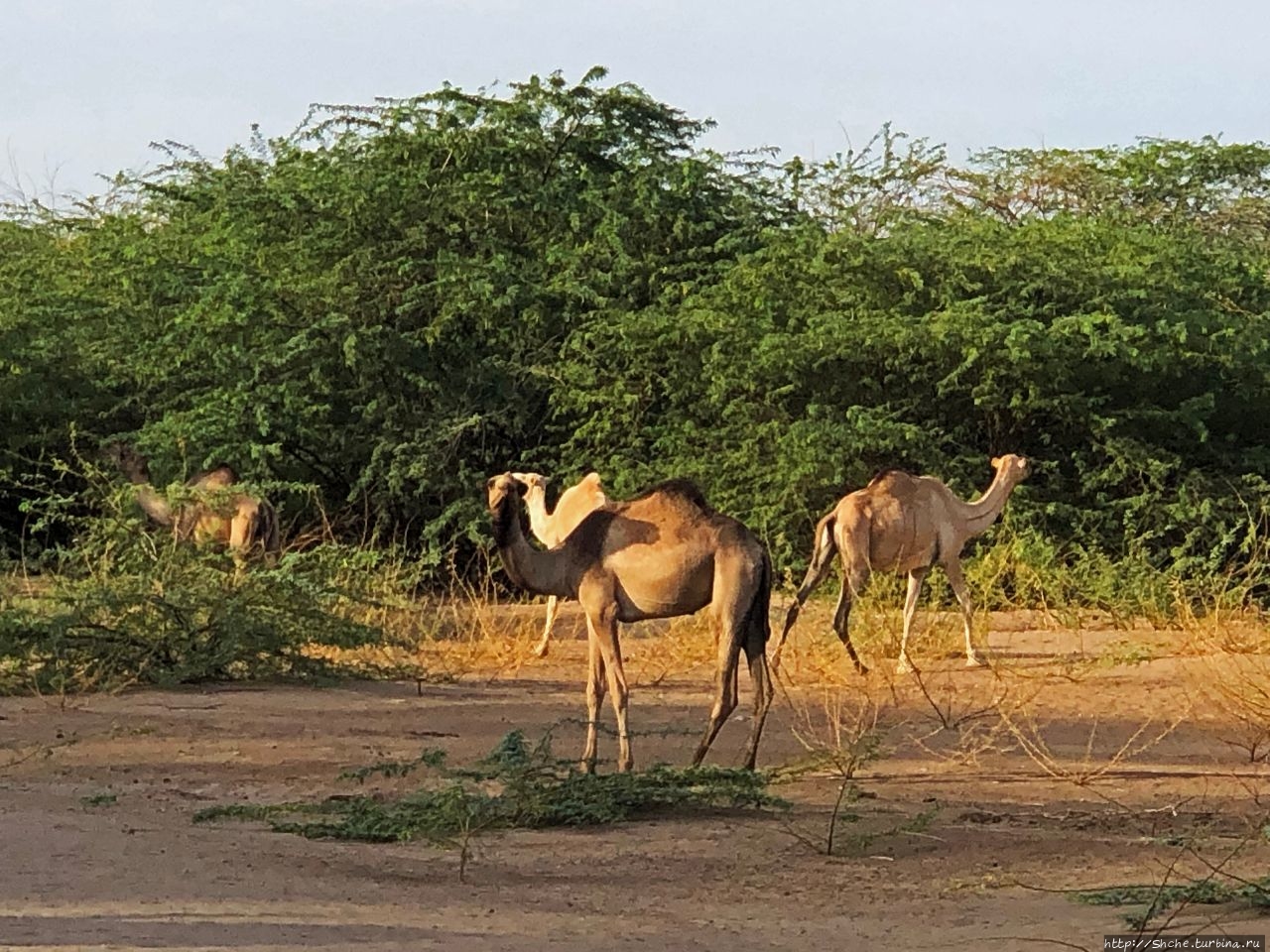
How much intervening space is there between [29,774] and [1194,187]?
68.7 ft

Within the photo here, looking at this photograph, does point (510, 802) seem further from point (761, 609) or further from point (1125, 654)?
point (1125, 654)

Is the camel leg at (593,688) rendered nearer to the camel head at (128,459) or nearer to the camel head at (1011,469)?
the camel head at (1011,469)

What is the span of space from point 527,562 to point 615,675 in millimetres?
936

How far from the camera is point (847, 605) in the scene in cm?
1396

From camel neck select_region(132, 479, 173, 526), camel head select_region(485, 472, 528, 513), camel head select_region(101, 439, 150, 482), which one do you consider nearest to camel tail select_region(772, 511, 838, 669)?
camel head select_region(485, 472, 528, 513)

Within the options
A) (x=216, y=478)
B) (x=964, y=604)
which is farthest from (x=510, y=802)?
(x=216, y=478)

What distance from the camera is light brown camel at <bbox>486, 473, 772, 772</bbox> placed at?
32.4 feet

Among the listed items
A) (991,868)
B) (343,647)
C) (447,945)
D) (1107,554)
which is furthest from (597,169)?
(447,945)

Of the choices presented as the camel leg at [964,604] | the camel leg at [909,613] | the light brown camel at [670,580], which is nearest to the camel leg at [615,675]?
the light brown camel at [670,580]

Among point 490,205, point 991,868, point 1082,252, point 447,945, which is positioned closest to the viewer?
point 447,945

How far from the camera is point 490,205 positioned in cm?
2072

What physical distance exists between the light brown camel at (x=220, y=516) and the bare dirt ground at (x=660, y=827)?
338cm

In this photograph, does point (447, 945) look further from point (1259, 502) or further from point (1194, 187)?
point (1194, 187)

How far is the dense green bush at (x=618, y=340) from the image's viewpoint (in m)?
18.2
